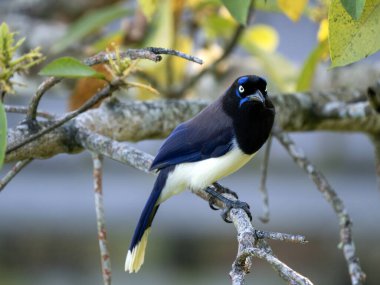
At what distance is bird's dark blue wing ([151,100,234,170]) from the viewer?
120 inches

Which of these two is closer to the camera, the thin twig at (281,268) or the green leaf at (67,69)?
the thin twig at (281,268)

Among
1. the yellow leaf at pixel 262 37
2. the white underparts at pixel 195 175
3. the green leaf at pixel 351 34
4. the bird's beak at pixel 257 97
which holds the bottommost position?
the yellow leaf at pixel 262 37

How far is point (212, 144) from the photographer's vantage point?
121 inches

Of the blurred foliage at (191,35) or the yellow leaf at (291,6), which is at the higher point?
the yellow leaf at (291,6)

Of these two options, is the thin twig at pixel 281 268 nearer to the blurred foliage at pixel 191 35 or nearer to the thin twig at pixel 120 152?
the thin twig at pixel 120 152

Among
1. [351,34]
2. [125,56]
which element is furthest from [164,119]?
[351,34]

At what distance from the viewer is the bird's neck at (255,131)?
9.80 feet

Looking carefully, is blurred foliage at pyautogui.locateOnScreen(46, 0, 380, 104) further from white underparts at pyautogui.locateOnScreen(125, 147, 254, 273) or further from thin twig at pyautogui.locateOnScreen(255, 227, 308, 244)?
thin twig at pyautogui.locateOnScreen(255, 227, 308, 244)

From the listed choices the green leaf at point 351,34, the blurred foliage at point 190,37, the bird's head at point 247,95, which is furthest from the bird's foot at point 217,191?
the green leaf at point 351,34

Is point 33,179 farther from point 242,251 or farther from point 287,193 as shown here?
point 242,251

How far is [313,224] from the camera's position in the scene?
23.8 feet

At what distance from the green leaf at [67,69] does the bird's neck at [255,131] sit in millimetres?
783

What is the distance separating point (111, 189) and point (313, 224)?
159cm

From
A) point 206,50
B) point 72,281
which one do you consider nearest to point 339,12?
point 206,50
